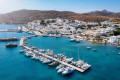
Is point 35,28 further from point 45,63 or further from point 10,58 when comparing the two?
point 45,63

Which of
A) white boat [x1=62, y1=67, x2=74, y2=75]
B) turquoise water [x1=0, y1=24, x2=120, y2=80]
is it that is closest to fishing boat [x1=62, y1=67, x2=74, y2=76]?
white boat [x1=62, y1=67, x2=74, y2=75]

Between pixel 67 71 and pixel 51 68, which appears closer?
pixel 67 71

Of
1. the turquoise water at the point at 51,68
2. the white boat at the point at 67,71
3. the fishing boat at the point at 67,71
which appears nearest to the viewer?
the turquoise water at the point at 51,68

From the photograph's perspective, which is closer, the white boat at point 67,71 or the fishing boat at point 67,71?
the fishing boat at point 67,71

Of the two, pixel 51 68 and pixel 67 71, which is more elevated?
pixel 67 71

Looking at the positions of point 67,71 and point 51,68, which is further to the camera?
point 51,68

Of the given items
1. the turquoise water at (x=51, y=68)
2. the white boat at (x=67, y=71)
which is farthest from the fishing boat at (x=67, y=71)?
the turquoise water at (x=51, y=68)

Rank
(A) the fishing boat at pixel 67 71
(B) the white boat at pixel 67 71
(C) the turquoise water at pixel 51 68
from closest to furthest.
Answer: (C) the turquoise water at pixel 51 68 → (A) the fishing boat at pixel 67 71 → (B) the white boat at pixel 67 71

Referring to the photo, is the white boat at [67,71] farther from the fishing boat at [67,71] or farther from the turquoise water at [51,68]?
the turquoise water at [51,68]

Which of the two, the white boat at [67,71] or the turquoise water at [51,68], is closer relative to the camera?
the turquoise water at [51,68]

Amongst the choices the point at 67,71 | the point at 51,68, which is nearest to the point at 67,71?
the point at 67,71

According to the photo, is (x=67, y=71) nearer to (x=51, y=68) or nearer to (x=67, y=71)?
(x=67, y=71)
